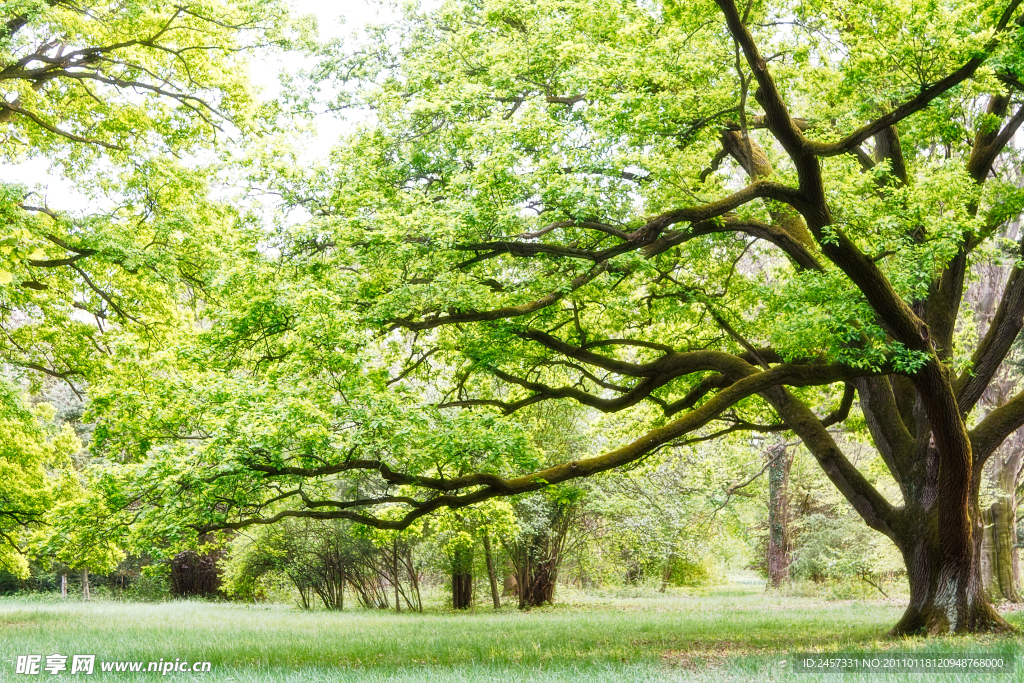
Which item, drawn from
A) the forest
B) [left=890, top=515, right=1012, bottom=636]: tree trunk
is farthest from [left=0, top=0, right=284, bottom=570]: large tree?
[left=890, top=515, right=1012, bottom=636]: tree trunk

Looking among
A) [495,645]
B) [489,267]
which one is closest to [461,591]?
[495,645]

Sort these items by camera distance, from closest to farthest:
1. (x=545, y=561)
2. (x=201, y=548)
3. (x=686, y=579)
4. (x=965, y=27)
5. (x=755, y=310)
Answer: (x=965, y=27) → (x=201, y=548) → (x=755, y=310) → (x=545, y=561) → (x=686, y=579)

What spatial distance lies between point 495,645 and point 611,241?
5873 millimetres

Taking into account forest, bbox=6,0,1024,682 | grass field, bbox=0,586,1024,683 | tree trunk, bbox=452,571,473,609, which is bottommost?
tree trunk, bbox=452,571,473,609

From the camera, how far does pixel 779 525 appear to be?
2842 cm

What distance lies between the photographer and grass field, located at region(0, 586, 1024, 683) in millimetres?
7848

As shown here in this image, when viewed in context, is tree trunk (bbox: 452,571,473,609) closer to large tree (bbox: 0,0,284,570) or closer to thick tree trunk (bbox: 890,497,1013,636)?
large tree (bbox: 0,0,284,570)

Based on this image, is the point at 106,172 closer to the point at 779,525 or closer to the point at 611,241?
the point at 611,241

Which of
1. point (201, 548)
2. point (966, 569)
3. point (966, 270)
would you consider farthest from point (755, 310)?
point (201, 548)

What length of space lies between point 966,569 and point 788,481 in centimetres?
1759

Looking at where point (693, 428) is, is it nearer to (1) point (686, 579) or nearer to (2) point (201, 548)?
(2) point (201, 548)

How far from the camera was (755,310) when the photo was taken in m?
14.1

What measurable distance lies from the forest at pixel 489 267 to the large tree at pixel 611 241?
0.19 ft

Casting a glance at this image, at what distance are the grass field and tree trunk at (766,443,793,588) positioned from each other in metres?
10.0
